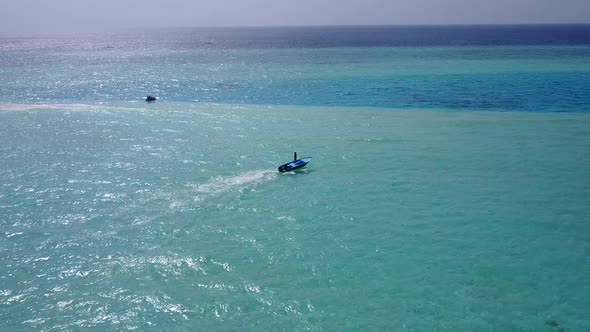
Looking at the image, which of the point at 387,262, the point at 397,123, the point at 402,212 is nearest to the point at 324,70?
the point at 397,123

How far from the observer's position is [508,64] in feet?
349

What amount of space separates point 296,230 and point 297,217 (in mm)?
1964

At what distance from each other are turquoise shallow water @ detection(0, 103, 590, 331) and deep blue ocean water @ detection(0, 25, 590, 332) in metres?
0.12

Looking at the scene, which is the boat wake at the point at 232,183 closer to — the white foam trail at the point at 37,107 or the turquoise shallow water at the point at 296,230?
the turquoise shallow water at the point at 296,230

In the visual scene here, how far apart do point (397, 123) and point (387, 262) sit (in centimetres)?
3191

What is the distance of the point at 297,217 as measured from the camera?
1220 inches

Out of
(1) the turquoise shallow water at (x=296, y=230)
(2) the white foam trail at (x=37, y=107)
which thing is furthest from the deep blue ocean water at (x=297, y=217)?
(2) the white foam trail at (x=37, y=107)

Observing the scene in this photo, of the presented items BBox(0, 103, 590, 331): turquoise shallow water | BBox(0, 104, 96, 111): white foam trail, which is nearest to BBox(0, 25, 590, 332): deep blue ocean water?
BBox(0, 103, 590, 331): turquoise shallow water

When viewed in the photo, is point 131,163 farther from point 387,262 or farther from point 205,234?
point 387,262

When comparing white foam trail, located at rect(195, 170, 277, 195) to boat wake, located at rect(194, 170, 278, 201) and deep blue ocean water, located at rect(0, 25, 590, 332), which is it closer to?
boat wake, located at rect(194, 170, 278, 201)

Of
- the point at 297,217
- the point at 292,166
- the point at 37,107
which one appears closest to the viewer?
the point at 297,217

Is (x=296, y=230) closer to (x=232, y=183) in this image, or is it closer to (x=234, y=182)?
(x=232, y=183)

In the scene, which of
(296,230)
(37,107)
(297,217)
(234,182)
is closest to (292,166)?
(234,182)

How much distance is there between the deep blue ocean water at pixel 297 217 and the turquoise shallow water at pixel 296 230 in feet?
0.40
